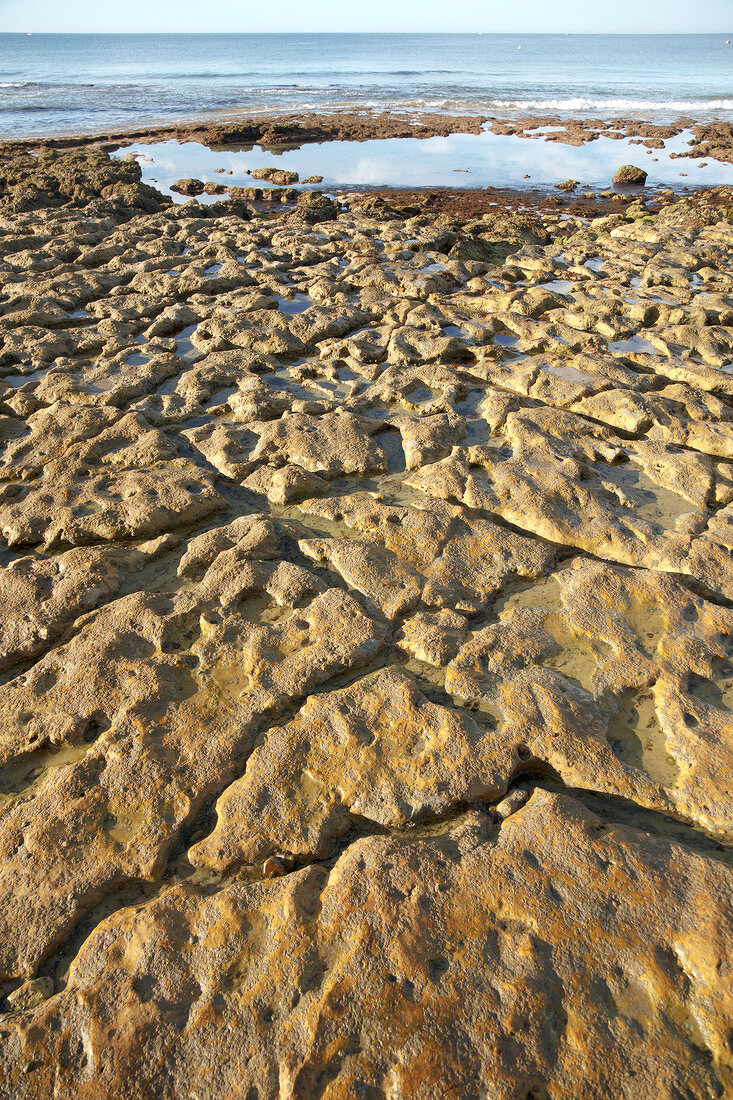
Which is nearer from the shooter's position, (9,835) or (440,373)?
(9,835)

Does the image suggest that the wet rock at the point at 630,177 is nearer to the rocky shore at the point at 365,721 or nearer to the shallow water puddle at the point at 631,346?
the shallow water puddle at the point at 631,346

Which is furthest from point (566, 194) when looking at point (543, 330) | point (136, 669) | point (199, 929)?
point (199, 929)

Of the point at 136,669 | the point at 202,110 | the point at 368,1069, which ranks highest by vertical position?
the point at 202,110

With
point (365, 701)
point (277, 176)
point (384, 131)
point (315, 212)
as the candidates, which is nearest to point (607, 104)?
point (384, 131)

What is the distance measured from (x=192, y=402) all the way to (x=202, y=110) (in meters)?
32.7

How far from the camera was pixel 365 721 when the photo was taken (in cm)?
274

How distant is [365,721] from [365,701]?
0.34 feet

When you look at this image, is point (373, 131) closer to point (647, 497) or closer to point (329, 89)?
point (329, 89)

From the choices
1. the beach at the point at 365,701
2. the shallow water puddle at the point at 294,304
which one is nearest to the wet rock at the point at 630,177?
the beach at the point at 365,701

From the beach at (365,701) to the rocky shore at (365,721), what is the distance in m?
0.01

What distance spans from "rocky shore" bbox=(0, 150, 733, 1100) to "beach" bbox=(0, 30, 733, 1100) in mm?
13

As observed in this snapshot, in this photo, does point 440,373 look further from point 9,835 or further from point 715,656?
point 9,835

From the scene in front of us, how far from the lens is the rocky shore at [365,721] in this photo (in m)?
1.89

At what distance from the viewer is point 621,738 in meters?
2.78
